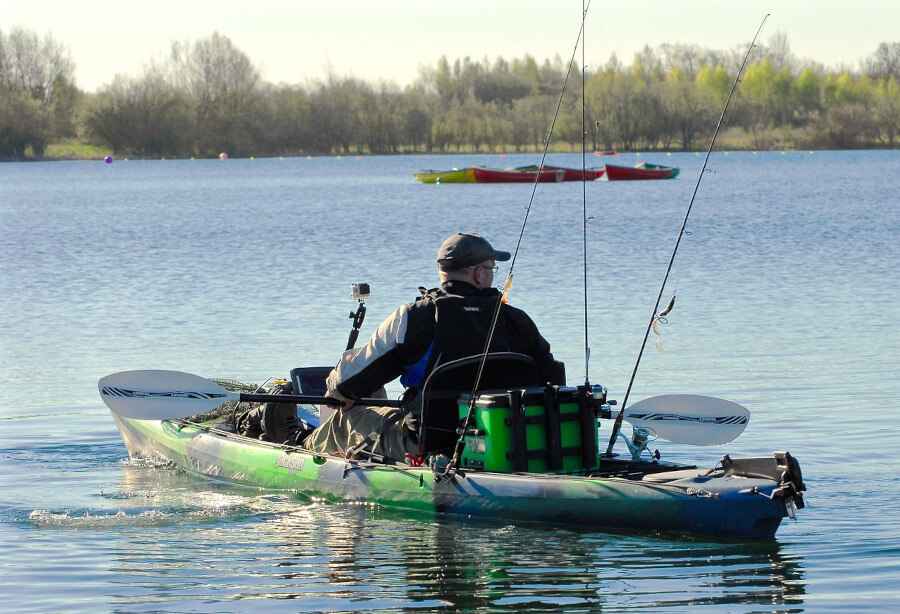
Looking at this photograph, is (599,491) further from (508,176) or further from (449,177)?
(449,177)

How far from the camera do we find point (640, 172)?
57562mm

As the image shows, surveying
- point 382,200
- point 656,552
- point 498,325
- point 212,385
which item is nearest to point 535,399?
point 498,325

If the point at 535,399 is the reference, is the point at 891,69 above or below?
above

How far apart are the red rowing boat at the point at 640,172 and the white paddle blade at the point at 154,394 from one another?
1954 inches

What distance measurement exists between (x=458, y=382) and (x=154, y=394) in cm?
231

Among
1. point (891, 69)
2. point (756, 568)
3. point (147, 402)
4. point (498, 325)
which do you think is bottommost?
point (756, 568)

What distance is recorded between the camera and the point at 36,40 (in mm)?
101812

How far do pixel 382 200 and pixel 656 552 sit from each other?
40.0m

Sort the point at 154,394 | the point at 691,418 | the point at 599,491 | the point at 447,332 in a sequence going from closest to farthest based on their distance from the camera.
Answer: the point at 599,491 < the point at 447,332 < the point at 691,418 < the point at 154,394

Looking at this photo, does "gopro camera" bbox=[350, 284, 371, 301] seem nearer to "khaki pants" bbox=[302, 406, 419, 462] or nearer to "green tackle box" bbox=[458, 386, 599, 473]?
"khaki pants" bbox=[302, 406, 419, 462]

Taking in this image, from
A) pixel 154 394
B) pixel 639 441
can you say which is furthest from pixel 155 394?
pixel 639 441

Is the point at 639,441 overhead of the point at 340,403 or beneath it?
beneath


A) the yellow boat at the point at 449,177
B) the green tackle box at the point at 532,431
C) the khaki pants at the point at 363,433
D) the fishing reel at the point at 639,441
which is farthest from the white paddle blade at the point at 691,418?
the yellow boat at the point at 449,177

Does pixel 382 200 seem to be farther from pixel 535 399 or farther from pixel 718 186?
pixel 535 399
